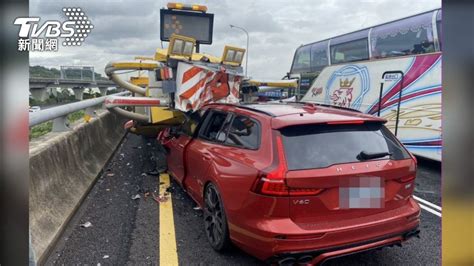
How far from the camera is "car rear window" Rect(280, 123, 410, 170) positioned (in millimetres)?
2998

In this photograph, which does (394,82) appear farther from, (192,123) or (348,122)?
(348,122)

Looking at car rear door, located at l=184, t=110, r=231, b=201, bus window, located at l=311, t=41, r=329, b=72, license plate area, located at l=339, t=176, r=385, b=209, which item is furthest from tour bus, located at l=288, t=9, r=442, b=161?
car rear door, located at l=184, t=110, r=231, b=201

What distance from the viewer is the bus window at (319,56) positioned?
43.0ft

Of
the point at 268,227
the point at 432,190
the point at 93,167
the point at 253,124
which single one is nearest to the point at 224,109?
the point at 253,124

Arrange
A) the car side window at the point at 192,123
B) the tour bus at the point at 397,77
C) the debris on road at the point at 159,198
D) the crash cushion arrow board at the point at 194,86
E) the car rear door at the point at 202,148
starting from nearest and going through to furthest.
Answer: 1. the car rear door at the point at 202,148
2. the car side window at the point at 192,123
3. the debris on road at the point at 159,198
4. the crash cushion arrow board at the point at 194,86
5. the tour bus at the point at 397,77

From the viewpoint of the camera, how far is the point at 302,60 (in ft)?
50.3

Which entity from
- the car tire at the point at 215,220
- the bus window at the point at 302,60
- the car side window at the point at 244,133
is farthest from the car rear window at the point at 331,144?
the bus window at the point at 302,60

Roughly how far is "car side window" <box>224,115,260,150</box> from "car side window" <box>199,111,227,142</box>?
0.19 meters

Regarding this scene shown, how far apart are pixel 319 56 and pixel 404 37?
4779 millimetres

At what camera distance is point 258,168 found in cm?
302

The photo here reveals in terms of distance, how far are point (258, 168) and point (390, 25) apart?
8.22 metres

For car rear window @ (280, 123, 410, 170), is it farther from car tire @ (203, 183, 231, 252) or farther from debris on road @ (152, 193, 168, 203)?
debris on road @ (152, 193, 168, 203)

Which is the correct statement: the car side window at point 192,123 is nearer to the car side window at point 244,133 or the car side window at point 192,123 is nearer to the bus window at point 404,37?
the car side window at point 244,133

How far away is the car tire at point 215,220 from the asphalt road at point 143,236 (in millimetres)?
104
